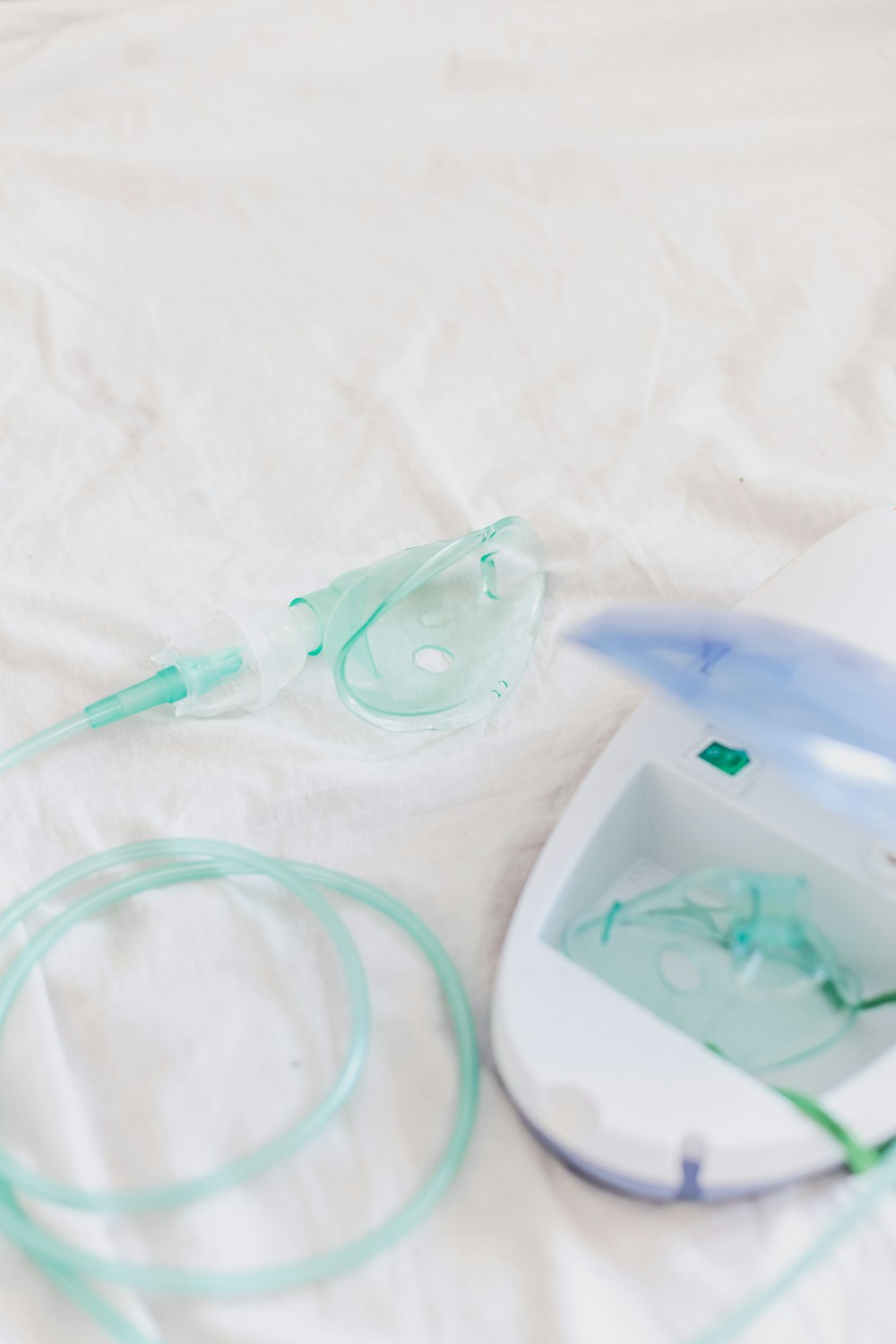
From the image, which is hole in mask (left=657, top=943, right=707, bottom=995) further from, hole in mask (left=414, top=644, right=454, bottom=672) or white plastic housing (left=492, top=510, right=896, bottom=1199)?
hole in mask (left=414, top=644, right=454, bottom=672)

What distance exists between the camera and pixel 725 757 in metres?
0.62

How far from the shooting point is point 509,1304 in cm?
50

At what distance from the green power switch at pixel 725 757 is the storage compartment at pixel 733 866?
0.05ft

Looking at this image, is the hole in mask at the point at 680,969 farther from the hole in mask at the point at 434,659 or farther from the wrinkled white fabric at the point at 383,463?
the hole in mask at the point at 434,659

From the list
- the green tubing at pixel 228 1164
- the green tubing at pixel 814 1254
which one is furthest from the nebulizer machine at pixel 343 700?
the green tubing at pixel 814 1254

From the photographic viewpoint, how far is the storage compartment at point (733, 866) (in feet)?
1.81

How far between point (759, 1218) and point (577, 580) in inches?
16.5

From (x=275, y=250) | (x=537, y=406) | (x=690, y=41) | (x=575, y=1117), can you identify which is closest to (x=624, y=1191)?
(x=575, y=1117)

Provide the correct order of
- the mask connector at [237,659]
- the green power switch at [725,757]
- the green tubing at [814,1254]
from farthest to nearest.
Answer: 1. the mask connector at [237,659]
2. the green power switch at [725,757]
3. the green tubing at [814,1254]

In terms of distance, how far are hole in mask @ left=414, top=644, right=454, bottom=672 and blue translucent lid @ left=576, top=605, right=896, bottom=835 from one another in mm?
169

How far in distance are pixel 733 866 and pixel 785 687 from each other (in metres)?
0.09

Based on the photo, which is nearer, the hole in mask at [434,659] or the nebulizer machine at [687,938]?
the nebulizer machine at [687,938]

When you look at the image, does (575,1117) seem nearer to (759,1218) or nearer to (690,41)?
(759,1218)

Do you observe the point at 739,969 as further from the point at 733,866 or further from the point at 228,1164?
the point at 228,1164
